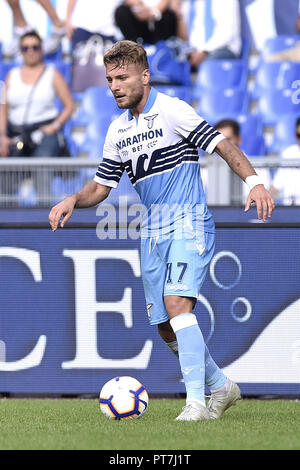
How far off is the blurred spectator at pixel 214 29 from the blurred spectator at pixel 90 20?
1022 millimetres

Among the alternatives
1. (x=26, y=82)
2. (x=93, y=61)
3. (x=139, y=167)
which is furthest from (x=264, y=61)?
(x=139, y=167)

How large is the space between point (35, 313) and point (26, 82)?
5076 millimetres

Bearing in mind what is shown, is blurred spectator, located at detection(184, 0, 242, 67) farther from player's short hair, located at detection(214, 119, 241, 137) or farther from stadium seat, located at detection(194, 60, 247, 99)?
player's short hair, located at detection(214, 119, 241, 137)

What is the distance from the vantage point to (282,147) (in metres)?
11.2

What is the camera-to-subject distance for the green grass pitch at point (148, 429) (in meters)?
4.30

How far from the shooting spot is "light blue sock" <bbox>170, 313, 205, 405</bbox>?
17.0 ft

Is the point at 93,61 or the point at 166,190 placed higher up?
the point at 93,61

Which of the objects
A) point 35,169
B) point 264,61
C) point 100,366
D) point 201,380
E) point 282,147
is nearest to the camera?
point 201,380

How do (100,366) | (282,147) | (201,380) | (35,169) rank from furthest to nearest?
(282,147)
(35,169)
(100,366)
(201,380)

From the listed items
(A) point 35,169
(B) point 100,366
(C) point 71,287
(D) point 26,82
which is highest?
(D) point 26,82

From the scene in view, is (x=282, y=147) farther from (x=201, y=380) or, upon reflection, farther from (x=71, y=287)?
(x=201, y=380)

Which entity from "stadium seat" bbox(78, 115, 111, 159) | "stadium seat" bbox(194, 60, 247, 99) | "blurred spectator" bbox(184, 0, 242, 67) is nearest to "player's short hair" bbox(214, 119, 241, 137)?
"stadium seat" bbox(194, 60, 247, 99)

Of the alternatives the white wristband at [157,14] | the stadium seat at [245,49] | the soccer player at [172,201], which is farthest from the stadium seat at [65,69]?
the soccer player at [172,201]

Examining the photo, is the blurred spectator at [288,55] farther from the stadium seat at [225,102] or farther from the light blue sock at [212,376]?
the light blue sock at [212,376]
